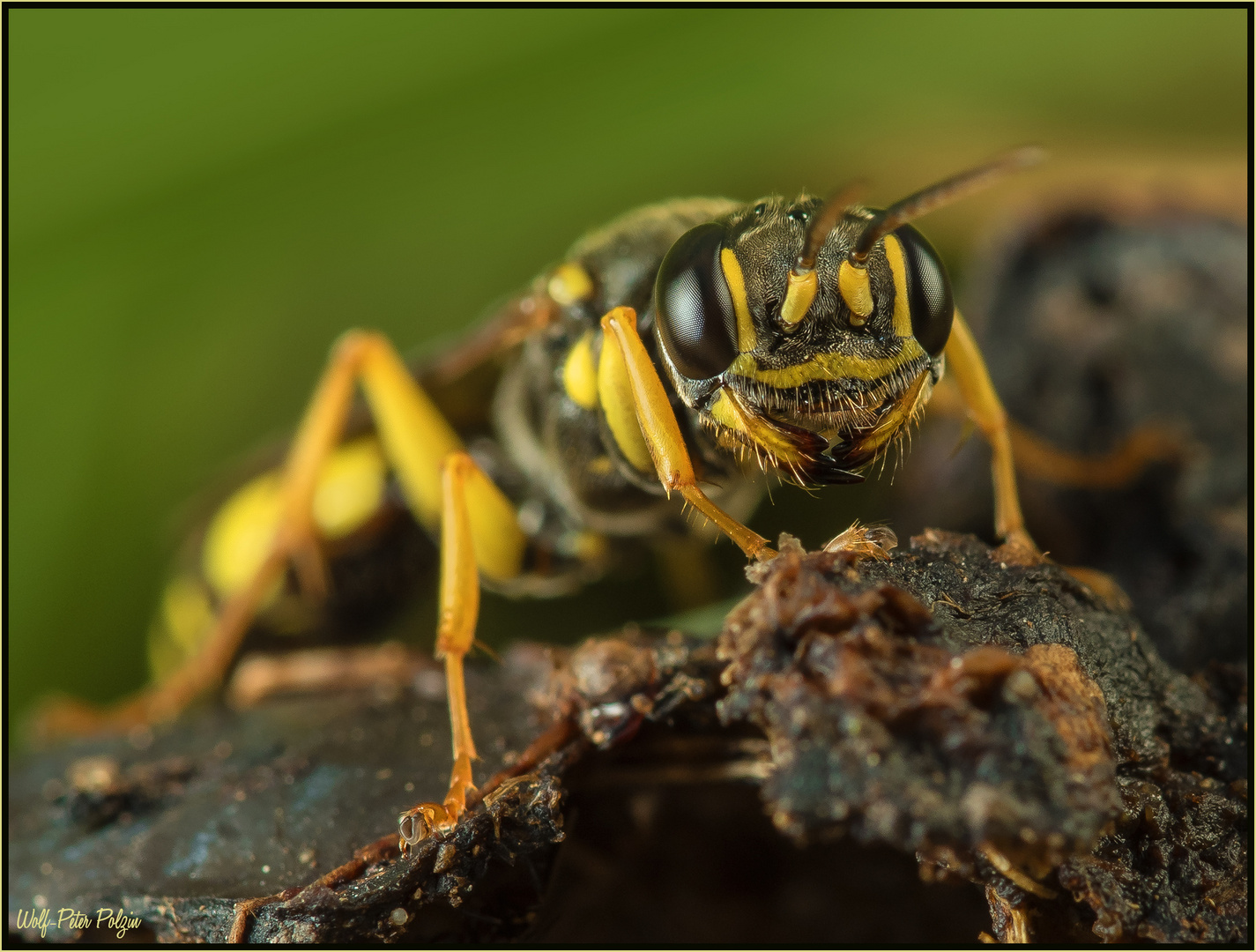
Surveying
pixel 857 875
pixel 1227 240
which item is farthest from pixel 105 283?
pixel 1227 240

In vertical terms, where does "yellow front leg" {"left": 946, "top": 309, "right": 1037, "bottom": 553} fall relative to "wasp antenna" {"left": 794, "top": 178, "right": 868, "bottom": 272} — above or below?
below

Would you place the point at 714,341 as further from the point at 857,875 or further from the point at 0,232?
the point at 0,232

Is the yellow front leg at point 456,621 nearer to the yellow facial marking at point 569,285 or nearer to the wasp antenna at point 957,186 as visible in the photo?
the yellow facial marking at point 569,285

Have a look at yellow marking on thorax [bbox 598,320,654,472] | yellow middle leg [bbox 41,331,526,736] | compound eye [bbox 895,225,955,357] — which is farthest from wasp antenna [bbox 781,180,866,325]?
yellow middle leg [bbox 41,331,526,736]

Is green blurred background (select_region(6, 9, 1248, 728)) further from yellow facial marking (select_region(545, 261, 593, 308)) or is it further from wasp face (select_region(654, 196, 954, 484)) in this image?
wasp face (select_region(654, 196, 954, 484))

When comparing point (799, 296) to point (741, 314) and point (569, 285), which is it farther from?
point (569, 285)

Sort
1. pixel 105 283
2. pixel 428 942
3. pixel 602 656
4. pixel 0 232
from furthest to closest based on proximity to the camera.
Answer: pixel 105 283
pixel 0 232
pixel 602 656
pixel 428 942

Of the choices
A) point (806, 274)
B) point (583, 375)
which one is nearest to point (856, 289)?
point (806, 274)
